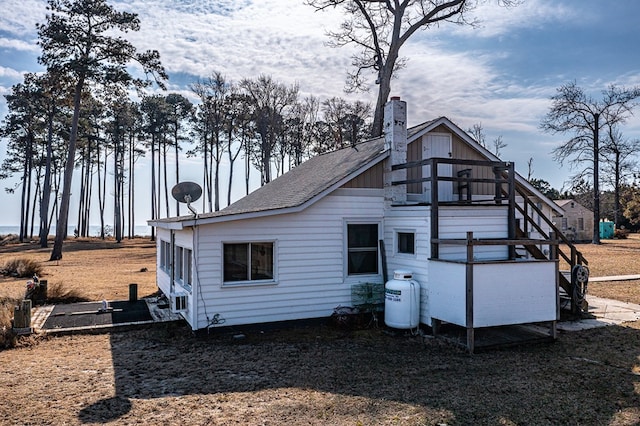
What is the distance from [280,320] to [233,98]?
29786 mm

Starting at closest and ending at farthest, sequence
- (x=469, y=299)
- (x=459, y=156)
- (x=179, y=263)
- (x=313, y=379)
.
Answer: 1. (x=313, y=379)
2. (x=469, y=299)
3. (x=179, y=263)
4. (x=459, y=156)

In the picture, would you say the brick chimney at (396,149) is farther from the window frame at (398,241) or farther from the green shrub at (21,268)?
the green shrub at (21,268)

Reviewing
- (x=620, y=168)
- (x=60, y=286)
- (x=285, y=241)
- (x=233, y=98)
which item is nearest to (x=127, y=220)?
(x=233, y=98)

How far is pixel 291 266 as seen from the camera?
31.1 feet

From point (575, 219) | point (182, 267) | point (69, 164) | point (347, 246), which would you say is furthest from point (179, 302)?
point (575, 219)

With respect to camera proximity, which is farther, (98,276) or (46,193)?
(46,193)

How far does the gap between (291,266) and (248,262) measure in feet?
2.98

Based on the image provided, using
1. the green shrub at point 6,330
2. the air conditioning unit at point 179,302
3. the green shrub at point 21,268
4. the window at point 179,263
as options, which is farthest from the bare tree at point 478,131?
the green shrub at point 6,330

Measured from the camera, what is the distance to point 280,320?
30.7 ft

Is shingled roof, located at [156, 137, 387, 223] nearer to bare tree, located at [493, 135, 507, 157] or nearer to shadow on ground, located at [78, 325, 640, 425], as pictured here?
shadow on ground, located at [78, 325, 640, 425]

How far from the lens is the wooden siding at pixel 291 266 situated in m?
8.82

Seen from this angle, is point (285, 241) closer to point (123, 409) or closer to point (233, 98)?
point (123, 409)

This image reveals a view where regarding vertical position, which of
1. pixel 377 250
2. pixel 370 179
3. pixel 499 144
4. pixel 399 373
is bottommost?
pixel 399 373

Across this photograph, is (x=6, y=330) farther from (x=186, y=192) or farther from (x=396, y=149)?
(x=396, y=149)
